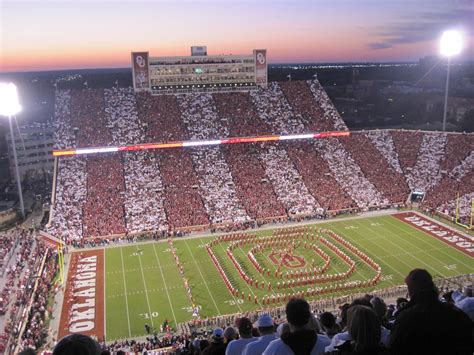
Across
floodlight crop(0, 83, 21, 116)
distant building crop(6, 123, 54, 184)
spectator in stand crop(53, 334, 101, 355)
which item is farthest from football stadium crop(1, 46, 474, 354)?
distant building crop(6, 123, 54, 184)

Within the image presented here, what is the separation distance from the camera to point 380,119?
2977 inches

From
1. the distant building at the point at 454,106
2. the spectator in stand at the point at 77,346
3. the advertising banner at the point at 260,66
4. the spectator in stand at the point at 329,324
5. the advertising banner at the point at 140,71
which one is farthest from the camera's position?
the distant building at the point at 454,106

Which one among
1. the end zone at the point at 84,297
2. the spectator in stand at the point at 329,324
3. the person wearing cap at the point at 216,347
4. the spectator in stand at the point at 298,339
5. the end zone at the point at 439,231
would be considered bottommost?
the end zone at the point at 439,231

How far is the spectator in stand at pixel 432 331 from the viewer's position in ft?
10.8

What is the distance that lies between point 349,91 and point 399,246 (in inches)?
2728

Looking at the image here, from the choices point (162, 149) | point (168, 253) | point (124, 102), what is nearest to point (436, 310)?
point (168, 253)

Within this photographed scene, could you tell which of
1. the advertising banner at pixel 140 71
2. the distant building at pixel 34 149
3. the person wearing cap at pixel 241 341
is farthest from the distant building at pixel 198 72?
the person wearing cap at pixel 241 341

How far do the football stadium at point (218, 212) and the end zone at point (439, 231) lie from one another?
0.42 ft

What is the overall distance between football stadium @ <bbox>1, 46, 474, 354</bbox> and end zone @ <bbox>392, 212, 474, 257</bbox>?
0.13m

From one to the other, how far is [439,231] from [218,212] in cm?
1499

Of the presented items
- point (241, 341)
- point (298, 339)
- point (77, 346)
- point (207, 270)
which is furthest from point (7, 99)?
point (77, 346)

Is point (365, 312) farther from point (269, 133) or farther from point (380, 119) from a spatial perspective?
point (380, 119)

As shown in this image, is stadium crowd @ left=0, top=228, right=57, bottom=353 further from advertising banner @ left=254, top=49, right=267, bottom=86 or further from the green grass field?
advertising banner @ left=254, top=49, right=267, bottom=86

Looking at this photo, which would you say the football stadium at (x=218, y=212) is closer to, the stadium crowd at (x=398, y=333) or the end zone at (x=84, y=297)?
the end zone at (x=84, y=297)
